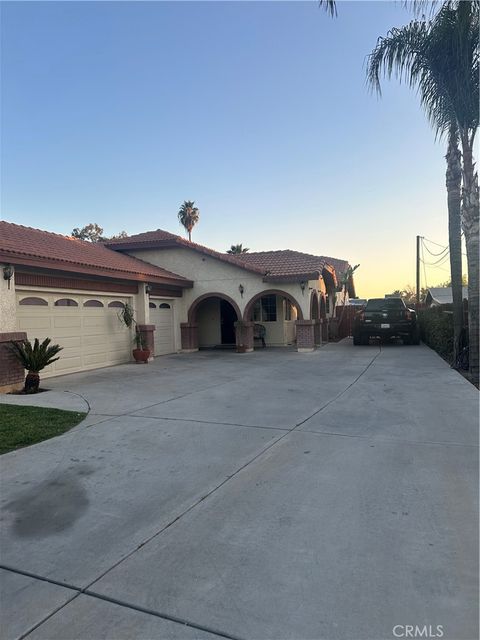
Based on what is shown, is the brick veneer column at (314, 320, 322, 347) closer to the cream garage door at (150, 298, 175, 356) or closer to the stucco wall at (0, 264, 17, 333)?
the cream garage door at (150, 298, 175, 356)

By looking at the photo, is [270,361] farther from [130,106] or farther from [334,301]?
[334,301]

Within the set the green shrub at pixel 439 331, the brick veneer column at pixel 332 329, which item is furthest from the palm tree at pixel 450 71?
the brick veneer column at pixel 332 329

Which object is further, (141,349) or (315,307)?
(315,307)

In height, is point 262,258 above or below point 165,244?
below

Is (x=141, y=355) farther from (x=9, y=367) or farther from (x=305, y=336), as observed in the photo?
(x=305, y=336)

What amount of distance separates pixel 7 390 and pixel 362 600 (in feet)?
28.9

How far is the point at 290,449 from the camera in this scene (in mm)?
5219

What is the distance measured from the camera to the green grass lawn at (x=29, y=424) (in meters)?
5.70

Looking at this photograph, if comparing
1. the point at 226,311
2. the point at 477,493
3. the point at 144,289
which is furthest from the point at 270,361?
the point at 477,493

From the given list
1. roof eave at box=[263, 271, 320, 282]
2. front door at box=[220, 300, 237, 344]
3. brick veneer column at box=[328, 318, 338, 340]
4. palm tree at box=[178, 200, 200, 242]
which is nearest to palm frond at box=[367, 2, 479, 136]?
roof eave at box=[263, 271, 320, 282]

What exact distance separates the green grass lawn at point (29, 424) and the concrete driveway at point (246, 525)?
0.96 feet

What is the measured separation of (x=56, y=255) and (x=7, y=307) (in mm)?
2426

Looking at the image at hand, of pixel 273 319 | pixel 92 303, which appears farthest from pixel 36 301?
pixel 273 319

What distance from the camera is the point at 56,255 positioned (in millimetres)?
11656
